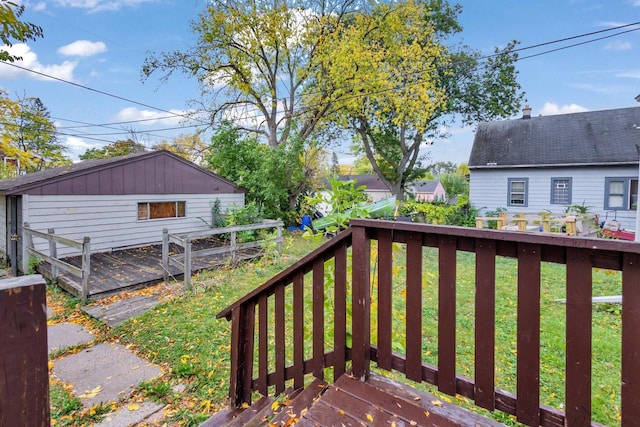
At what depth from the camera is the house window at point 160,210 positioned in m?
9.45

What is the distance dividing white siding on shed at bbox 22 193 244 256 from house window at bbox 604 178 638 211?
583 inches

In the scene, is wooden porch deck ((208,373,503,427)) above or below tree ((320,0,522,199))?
below

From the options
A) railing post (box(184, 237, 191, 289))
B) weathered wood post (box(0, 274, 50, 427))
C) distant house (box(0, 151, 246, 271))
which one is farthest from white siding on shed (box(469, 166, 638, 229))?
weathered wood post (box(0, 274, 50, 427))

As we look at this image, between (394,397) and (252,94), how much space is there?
15425 millimetres

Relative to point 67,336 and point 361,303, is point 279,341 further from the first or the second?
point 67,336

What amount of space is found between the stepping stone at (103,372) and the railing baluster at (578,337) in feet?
11.4

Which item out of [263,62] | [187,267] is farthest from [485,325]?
[263,62]

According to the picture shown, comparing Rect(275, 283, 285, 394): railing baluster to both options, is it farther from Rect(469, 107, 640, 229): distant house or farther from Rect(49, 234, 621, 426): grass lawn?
Rect(469, 107, 640, 229): distant house

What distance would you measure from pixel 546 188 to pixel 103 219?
51.8 ft

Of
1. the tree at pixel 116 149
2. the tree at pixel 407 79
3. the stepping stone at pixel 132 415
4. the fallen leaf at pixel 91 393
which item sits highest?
the tree at pixel 407 79

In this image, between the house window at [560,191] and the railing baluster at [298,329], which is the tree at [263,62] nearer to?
the house window at [560,191]

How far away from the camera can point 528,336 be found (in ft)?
4.22

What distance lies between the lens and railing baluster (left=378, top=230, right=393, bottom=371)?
64.6 inches

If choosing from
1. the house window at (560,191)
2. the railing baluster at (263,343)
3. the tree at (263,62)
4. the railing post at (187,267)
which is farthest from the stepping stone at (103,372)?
the house window at (560,191)
